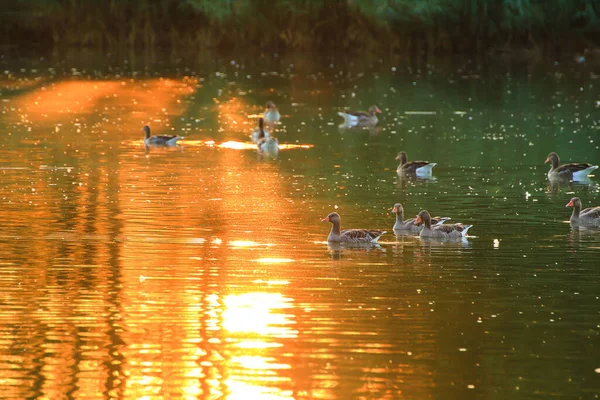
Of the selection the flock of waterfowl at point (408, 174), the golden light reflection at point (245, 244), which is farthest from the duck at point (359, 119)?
the golden light reflection at point (245, 244)

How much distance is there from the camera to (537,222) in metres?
22.3

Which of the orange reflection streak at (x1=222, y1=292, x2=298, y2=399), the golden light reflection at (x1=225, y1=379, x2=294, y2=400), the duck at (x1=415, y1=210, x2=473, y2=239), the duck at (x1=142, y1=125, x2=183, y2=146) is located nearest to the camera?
the golden light reflection at (x1=225, y1=379, x2=294, y2=400)

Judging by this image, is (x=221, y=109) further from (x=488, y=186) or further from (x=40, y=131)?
(x=488, y=186)

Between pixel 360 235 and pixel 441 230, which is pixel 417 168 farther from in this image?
pixel 360 235

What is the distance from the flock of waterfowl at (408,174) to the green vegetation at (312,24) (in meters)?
24.3

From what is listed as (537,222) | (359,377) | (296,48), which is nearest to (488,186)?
(537,222)

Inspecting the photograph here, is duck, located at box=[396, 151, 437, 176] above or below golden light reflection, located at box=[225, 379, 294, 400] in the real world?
above

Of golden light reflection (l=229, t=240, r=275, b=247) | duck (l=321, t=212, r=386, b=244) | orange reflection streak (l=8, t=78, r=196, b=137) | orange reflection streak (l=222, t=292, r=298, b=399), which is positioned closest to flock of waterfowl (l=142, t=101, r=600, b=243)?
duck (l=321, t=212, r=386, b=244)

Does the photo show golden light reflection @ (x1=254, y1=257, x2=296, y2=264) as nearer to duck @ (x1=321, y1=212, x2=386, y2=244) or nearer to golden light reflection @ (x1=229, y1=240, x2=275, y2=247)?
golden light reflection @ (x1=229, y1=240, x2=275, y2=247)

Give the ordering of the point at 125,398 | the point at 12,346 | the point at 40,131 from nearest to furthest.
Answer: the point at 125,398 → the point at 12,346 → the point at 40,131

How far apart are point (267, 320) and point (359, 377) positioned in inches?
94.7

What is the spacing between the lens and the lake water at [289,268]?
1293 cm

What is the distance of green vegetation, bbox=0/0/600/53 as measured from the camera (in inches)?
2579

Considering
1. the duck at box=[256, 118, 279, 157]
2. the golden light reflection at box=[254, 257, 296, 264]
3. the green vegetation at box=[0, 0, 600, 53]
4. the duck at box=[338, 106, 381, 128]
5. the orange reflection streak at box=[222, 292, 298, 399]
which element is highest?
the green vegetation at box=[0, 0, 600, 53]
